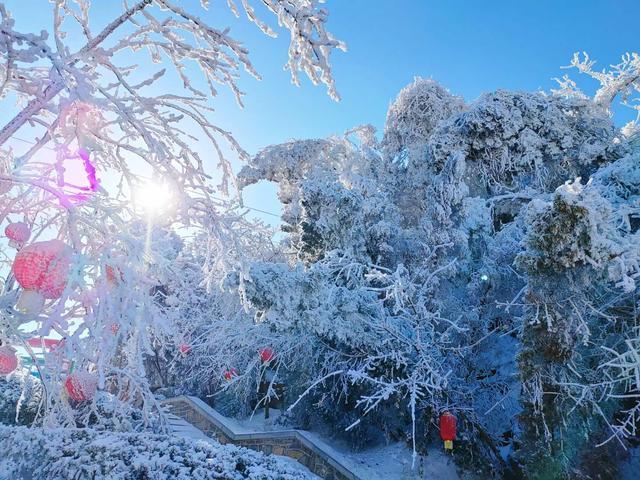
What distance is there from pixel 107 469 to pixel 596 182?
1042 cm

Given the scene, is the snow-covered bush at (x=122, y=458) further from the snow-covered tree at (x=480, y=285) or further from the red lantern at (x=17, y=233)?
the red lantern at (x=17, y=233)

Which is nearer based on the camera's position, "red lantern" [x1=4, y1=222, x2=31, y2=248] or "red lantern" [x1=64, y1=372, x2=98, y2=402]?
"red lantern" [x1=4, y1=222, x2=31, y2=248]

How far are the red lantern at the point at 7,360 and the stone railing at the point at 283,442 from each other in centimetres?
727

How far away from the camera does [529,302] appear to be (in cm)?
719

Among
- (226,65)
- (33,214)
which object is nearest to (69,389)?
(33,214)

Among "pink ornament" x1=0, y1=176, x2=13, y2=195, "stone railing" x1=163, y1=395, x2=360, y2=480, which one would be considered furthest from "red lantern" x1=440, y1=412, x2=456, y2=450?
"pink ornament" x1=0, y1=176, x2=13, y2=195

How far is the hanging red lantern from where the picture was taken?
6.79 feet

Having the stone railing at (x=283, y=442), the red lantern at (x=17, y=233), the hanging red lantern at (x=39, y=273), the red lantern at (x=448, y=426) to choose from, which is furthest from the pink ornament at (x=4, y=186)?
the red lantern at (x=448, y=426)

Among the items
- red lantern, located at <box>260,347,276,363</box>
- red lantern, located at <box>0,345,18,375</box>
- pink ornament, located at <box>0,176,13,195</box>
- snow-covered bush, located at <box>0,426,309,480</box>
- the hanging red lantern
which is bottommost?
snow-covered bush, located at <box>0,426,309,480</box>

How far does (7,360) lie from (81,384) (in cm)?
51

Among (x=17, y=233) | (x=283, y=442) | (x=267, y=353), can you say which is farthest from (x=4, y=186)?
(x=283, y=442)

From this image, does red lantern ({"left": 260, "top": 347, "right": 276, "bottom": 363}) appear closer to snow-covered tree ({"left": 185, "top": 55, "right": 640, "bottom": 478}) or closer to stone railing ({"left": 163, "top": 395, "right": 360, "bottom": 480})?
snow-covered tree ({"left": 185, "top": 55, "right": 640, "bottom": 478})

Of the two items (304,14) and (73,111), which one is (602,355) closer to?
(304,14)

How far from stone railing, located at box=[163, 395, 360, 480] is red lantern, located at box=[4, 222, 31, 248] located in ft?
26.1
